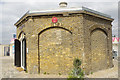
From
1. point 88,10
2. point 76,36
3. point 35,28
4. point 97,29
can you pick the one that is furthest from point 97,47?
point 35,28

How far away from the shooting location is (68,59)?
9.20m

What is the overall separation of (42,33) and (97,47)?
214 inches

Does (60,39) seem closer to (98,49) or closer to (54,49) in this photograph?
(54,49)

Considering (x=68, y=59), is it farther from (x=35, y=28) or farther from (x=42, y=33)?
(x=35, y=28)

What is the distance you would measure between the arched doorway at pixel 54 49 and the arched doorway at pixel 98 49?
2.47 meters

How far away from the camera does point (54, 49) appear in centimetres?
942

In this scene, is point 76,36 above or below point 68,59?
above

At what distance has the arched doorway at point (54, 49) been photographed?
30.4 feet

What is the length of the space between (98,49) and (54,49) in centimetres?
442

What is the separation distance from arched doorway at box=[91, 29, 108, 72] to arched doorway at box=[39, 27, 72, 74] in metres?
2.47

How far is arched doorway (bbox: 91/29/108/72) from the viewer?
1013 centimetres

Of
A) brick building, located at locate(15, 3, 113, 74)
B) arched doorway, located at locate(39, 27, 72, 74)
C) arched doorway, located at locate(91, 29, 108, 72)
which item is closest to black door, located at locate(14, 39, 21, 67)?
brick building, located at locate(15, 3, 113, 74)

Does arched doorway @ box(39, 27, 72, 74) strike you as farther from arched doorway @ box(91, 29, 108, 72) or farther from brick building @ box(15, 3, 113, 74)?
arched doorway @ box(91, 29, 108, 72)

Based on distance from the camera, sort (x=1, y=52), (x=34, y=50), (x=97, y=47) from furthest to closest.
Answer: (x=1, y=52)
(x=97, y=47)
(x=34, y=50)
